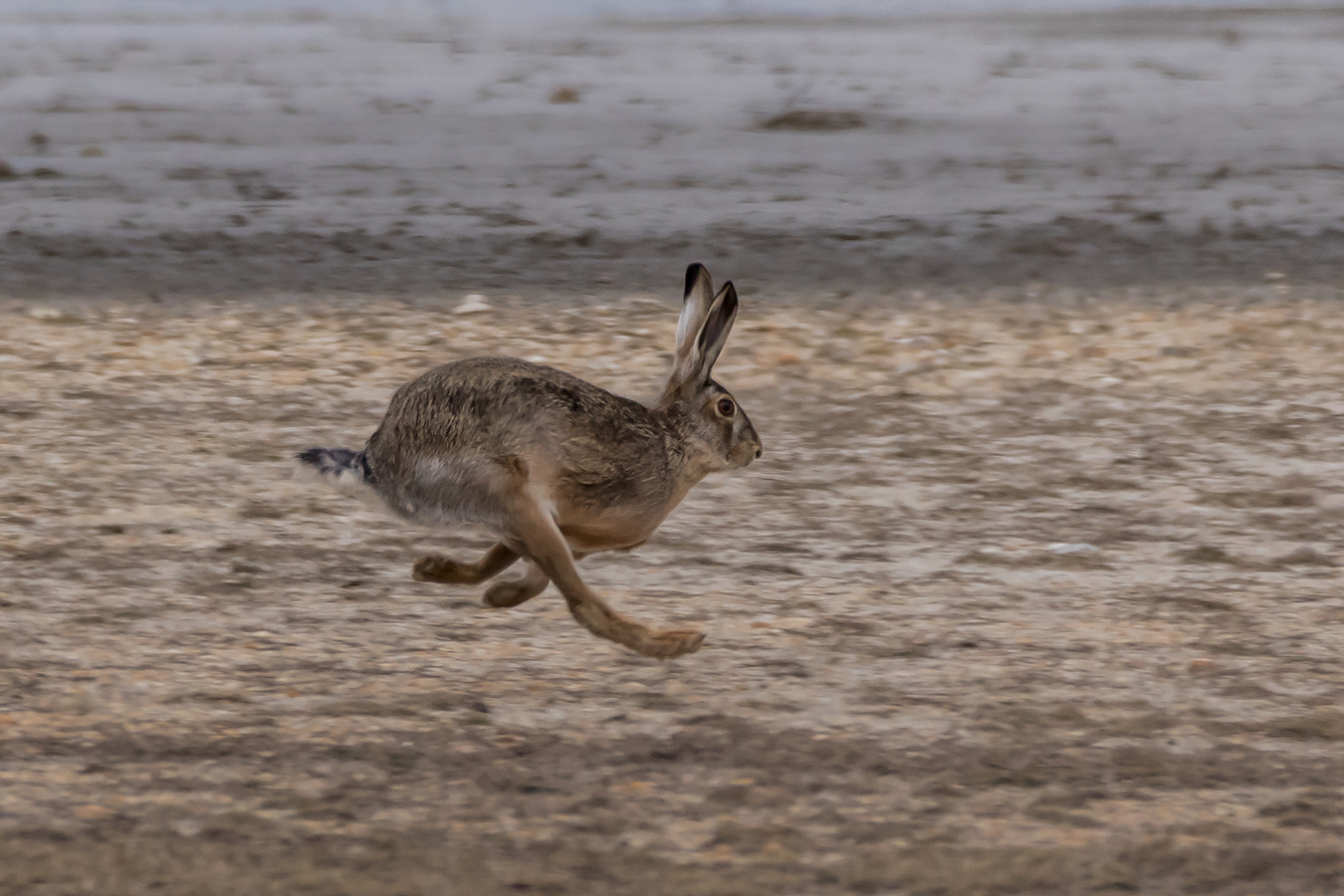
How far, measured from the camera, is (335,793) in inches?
129

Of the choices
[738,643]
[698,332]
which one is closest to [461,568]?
[738,643]

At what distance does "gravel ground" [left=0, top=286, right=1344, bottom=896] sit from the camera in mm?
3096

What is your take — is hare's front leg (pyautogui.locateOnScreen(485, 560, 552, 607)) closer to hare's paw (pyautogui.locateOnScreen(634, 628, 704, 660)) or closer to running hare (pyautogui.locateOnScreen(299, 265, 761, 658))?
running hare (pyautogui.locateOnScreen(299, 265, 761, 658))

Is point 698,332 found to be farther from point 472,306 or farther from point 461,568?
point 472,306

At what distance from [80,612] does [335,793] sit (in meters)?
1.26

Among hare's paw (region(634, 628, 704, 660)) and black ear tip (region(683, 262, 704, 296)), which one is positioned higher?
black ear tip (region(683, 262, 704, 296))

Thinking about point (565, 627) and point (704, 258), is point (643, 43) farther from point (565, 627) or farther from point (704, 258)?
point (565, 627)

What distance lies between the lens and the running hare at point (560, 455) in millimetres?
3641

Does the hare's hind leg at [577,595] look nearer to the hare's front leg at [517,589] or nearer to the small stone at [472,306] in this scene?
the hare's front leg at [517,589]

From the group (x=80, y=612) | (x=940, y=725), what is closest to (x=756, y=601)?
(x=940, y=725)

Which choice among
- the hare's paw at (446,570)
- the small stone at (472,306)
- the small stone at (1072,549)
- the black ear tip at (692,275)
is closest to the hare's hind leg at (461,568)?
the hare's paw at (446,570)

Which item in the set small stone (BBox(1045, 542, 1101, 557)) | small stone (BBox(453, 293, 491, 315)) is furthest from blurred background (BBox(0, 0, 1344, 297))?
small stone (BBox(1045, 542, 1101, 557))

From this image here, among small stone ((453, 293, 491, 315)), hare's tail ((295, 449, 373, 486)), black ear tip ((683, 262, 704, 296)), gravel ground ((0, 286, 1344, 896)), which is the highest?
black ear tip ((683, 262, 704, 296))

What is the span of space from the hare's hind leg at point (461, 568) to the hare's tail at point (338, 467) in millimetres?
460
